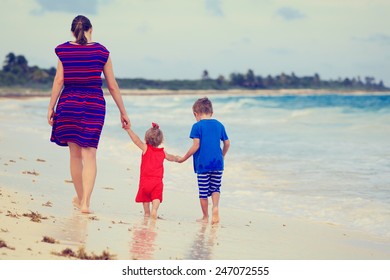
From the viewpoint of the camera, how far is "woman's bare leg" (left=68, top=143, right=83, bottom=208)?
17.8ft

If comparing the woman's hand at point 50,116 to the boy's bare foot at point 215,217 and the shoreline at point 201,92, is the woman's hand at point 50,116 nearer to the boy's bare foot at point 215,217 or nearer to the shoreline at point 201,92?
the boy's bare foot at point 215,217

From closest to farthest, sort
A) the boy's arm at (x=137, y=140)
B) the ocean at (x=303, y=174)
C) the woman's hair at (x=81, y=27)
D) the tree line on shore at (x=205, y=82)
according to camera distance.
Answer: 1. the woman's hair at (x=81, y=27)
2. the boy's arm at (x=137, y=140)
3. the ocean at (x=303, y=174)
4. the tree line on shore at (x=205, y=82)

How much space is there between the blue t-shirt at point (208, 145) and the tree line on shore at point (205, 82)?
26.9 m

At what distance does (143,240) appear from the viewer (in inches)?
185

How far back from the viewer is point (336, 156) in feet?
34.0

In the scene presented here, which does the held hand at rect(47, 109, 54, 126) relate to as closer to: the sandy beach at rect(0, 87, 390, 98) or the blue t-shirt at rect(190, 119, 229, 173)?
the blue t-shirt at rect(190, 119, 229, 173)

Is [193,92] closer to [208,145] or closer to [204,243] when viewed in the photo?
[208,145]

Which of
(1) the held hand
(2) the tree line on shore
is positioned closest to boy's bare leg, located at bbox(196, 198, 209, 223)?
(1) the held hand

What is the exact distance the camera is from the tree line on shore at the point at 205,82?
34656mm

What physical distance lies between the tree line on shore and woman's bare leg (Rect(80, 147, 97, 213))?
27016 millimetres

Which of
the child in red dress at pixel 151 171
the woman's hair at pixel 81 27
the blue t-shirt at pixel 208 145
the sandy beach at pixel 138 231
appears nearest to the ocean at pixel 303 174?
the sandy beach at pixel 138 231

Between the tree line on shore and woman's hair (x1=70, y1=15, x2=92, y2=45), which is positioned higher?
the tree line on shore

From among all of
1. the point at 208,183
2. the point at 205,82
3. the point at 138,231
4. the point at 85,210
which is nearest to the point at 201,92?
the point at 205,82
